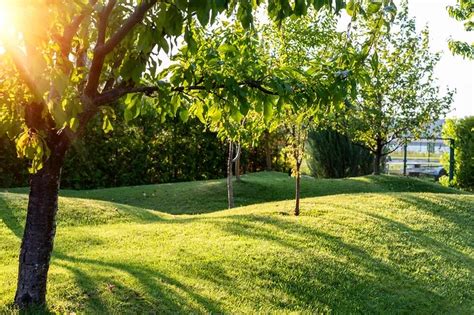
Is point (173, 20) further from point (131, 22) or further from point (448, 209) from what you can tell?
point (448, 209)

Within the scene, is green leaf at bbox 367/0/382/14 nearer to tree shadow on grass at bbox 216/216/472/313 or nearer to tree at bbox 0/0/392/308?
tree at bbox 0/0/392/308

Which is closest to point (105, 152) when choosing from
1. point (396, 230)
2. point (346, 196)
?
point (346, 196)

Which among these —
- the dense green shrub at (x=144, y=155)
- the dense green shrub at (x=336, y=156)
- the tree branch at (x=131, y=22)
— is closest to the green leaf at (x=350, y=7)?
the tree branch at (x=131, y=22)

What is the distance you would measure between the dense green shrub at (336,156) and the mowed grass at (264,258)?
8021 mm

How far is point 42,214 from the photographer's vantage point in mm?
3861

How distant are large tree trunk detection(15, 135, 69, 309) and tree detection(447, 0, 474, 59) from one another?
7.62 metres

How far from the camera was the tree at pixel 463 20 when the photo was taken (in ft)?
30.6

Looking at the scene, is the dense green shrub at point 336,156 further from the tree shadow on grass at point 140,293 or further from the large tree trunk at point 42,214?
the large tree trunk at point 42,214

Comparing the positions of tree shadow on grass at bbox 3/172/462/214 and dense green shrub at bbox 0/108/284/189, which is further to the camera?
dense green shrub at bbox 0/108/284/189

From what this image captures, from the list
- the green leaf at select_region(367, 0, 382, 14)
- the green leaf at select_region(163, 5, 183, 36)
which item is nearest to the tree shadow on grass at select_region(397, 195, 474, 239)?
the green leaf at select_region(367, 0, 382, 14)

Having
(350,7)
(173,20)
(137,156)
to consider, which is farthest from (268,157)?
(173,20)

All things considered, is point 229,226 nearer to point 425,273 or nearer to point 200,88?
point 425,273

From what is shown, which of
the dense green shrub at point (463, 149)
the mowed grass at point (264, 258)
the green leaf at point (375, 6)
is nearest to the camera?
the green leaf at point (375, 6)

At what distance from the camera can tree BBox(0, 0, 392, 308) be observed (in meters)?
2.48
